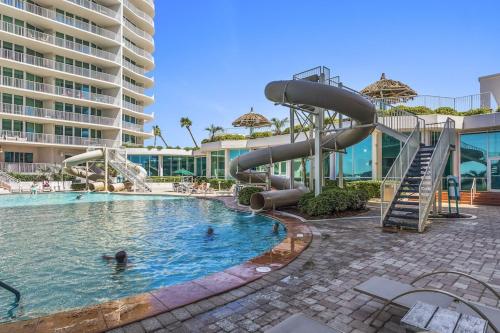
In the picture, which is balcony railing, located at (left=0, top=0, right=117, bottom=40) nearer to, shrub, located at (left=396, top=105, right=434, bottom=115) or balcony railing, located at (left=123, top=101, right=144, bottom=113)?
balcony railing, located at (left=123, top=101, right=144, bottom=113)

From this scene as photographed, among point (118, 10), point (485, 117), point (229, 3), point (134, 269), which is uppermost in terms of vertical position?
point (118, 10)

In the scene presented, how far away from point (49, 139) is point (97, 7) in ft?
59.9

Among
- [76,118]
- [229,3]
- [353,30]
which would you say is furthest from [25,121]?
[353,30]

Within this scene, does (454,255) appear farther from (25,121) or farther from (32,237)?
(25,121)

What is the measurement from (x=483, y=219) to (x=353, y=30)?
32.0 feet

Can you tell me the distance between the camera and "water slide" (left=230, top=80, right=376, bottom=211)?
10.2 meters

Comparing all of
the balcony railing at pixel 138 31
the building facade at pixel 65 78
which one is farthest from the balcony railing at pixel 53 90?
the balcony railing at pixel 138 31

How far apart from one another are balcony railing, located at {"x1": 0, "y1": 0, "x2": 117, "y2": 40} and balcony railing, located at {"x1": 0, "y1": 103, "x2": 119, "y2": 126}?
10.7 meters

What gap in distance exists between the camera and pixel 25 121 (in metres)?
33.9

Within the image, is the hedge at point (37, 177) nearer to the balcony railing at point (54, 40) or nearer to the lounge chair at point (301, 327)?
the balcony railing at point (54, 40)

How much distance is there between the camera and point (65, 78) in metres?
36.4

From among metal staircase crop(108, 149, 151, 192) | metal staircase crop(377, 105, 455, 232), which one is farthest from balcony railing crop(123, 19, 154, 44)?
metal staircase crop(377, 105, 455, 232)

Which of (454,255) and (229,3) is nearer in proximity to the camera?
(454,255)

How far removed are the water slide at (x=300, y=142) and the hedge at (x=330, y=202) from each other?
1.41 meters
